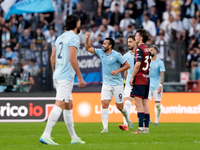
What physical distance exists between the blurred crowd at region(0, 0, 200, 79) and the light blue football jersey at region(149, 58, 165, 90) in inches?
192

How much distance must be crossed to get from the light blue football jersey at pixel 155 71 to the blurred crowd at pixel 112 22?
16.0 feet

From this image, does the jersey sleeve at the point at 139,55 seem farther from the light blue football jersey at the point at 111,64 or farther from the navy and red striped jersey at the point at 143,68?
the light blue football jersey at the point at 111,64

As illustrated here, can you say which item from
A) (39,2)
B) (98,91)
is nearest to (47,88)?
(98,91)

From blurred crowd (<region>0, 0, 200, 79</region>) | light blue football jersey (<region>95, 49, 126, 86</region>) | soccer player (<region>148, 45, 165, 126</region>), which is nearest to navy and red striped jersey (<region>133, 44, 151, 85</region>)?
light blue football jersey (<region>95, 49, 126, 86</region>)

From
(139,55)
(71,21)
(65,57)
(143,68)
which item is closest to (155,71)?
(143,68)

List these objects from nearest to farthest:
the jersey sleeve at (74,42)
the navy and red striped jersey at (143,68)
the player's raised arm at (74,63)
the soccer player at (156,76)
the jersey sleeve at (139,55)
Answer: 1. the player's raised arm at (74,63)
2. the jersey sleeve at (74,42)
3. the jersey sleeve at (139,55)
4. the navy and red striped jersey at (143,68)
5. the soccer player at (156,76)

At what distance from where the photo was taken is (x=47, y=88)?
16.2m

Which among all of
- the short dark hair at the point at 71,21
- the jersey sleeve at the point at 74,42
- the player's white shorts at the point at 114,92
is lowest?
the player's white shorts at the point at 114,92

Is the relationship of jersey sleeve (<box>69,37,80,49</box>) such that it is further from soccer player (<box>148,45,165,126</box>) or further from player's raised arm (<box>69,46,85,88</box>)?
soccer player (<box>148,45,165,126</box>)

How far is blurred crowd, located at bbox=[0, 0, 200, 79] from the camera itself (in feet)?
63.2

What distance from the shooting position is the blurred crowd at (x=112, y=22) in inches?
758

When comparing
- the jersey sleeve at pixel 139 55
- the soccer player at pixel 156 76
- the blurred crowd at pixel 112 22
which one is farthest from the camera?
the blurred crowd at pixel 112 22

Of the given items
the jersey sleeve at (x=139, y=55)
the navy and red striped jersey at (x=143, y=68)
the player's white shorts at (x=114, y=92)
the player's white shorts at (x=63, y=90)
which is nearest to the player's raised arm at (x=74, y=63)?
the player's white shorts at (x=63, y=90)

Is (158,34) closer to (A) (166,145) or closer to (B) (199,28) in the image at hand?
(B) (199,28)
